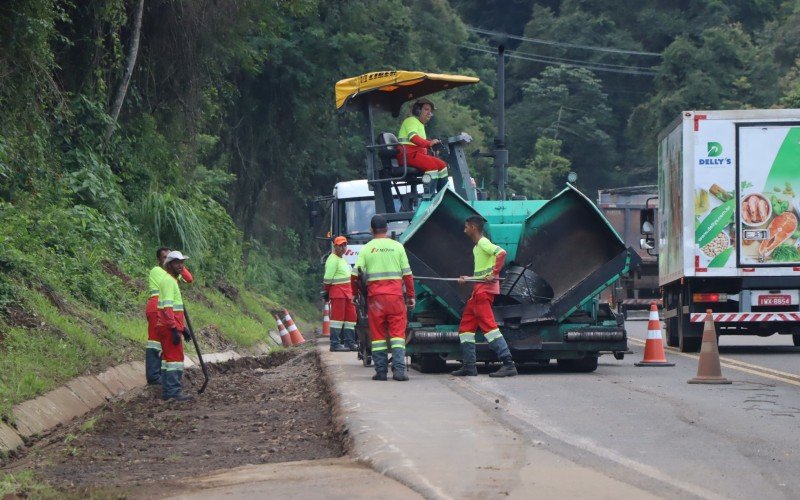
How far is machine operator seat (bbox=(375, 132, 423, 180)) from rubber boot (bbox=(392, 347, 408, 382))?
14.3 ft

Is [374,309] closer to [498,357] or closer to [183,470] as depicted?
[498,357]

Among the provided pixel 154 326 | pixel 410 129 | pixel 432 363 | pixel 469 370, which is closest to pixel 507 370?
pixel 469 370

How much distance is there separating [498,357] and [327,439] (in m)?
4.75

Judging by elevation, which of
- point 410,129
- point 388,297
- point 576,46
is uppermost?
point 576,46

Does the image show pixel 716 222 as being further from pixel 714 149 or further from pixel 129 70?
pixel 129 70

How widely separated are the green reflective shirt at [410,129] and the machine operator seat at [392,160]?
4.8 inches

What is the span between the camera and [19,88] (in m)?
18.0

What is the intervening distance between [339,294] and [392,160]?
2117mm

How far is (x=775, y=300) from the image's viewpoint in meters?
18.7

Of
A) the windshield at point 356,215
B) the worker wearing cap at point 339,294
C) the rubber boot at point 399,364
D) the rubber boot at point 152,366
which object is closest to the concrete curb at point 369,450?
the rubber boot at point 399,364

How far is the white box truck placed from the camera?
18.6 metres

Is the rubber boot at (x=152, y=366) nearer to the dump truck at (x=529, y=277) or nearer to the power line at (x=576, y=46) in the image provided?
the dump truck at (x=529, y=277)

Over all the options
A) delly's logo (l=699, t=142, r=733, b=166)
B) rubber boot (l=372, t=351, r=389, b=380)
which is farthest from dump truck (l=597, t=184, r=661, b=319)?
rubber boot (l=372, t=351, r=389, b=380)

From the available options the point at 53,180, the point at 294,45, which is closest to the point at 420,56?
the point at 294,45
